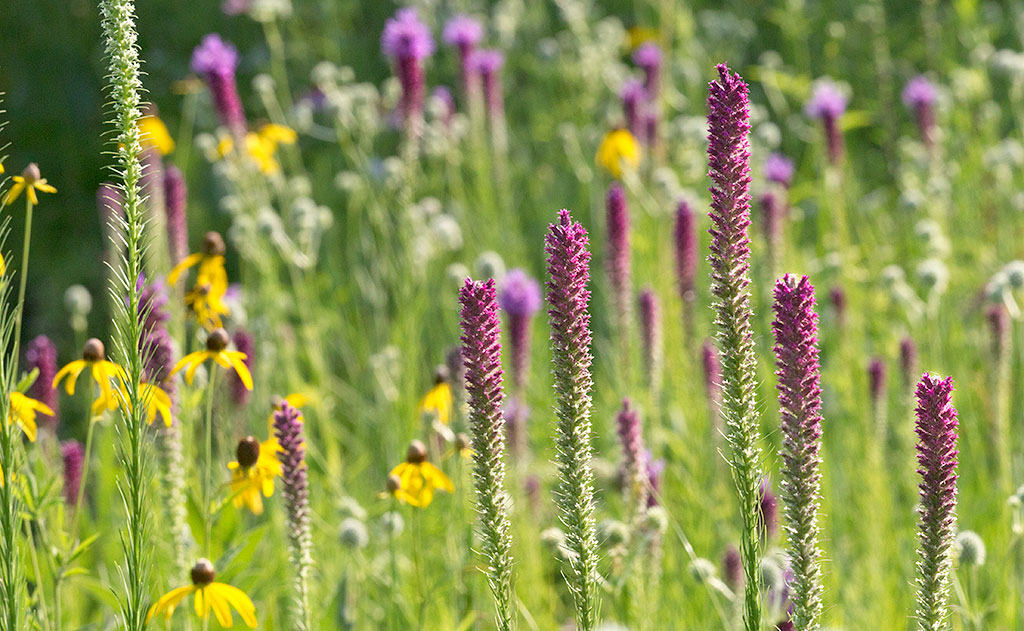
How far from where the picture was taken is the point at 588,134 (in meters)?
6.46

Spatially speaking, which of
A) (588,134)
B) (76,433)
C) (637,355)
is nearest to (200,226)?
(76,433)

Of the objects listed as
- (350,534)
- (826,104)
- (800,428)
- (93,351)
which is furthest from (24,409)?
(826,104)

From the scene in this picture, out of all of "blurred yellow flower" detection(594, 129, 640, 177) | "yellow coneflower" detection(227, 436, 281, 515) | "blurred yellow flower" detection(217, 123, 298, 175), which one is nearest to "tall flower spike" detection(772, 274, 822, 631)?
"yellow coneflower" detection(227, 436, 281, 515)

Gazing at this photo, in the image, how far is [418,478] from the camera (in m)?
2.73

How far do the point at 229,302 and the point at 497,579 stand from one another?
307 cm

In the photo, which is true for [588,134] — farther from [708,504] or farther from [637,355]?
[708,504]

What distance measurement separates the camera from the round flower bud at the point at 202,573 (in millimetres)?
2305

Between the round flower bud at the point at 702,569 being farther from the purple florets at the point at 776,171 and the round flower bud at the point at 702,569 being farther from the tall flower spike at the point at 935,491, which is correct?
the purple florets at the point at 776,171

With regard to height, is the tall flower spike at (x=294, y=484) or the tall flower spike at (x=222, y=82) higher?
the tall flower spike at (x=222, y=82)

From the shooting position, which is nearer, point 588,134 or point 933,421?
point 933,421

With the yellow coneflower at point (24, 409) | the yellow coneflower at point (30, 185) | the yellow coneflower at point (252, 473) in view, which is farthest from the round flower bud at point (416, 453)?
the yellow coneflower at point (30, 185)

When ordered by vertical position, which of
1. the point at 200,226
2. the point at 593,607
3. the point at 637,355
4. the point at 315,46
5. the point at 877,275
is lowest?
the point at 593,607

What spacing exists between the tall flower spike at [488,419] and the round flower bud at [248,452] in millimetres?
913

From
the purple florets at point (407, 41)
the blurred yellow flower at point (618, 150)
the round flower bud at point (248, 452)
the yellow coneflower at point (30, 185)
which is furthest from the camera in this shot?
the blurred yellow flower at point (618, 150)
